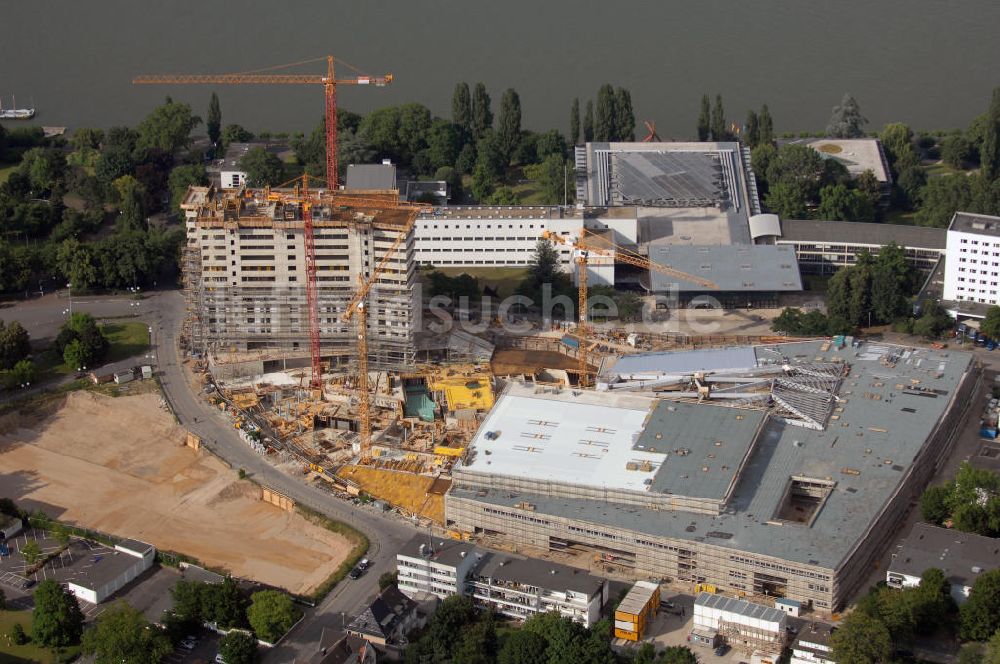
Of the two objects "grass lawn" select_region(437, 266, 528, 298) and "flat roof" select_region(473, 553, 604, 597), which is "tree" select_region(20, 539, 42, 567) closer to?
"flat roof" select_region(473, 553, 604, 597)

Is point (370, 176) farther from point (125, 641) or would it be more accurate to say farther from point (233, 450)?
point (125, 641)

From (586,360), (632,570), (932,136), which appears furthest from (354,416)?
(932,136)

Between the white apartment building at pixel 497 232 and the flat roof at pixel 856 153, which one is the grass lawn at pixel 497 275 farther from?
the flat roof at pixel 856 153

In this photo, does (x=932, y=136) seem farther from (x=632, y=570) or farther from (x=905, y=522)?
(x=632, y=570)

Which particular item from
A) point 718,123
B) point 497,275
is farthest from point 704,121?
point 497,275

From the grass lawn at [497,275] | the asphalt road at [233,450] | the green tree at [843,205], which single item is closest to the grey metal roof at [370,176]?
the grass lawn at [497,275]

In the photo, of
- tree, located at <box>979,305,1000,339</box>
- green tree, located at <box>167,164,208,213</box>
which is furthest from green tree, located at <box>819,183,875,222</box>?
green tree, located at <box>167,164,208,213</box>
